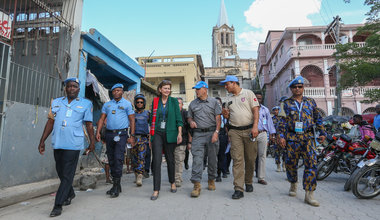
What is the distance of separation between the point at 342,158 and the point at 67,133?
219 inches

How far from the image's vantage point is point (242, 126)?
418 cm

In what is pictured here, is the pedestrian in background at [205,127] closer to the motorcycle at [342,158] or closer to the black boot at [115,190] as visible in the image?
the black boot at [115,190]

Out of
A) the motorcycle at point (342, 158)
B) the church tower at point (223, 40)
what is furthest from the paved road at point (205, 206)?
the church tower at point (223, 40)

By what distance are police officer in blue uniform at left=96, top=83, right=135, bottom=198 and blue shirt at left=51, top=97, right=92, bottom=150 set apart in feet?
2.59

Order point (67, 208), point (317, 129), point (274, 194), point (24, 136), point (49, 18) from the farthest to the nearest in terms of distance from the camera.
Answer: point (49, 18) → point (24, 136) → point (274, 194) → point (317, 129) → point (67, 208)

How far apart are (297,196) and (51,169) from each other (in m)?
4.89

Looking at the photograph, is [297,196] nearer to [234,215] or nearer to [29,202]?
[234,215]

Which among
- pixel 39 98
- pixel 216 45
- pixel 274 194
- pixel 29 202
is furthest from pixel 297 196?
pixel 216 45

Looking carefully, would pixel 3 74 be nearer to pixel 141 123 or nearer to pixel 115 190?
pixel 141 123

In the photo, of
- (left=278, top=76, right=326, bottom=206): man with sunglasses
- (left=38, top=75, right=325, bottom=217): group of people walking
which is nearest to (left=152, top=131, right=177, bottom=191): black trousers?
(left=38, top=75, right=325, bottom=217): group of people walking

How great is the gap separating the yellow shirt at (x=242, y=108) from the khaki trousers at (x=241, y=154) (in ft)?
0.52

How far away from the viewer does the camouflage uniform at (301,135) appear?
3695mm

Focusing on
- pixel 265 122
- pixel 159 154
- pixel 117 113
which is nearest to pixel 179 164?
pixel 159 154

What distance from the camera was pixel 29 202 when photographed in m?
3.94
